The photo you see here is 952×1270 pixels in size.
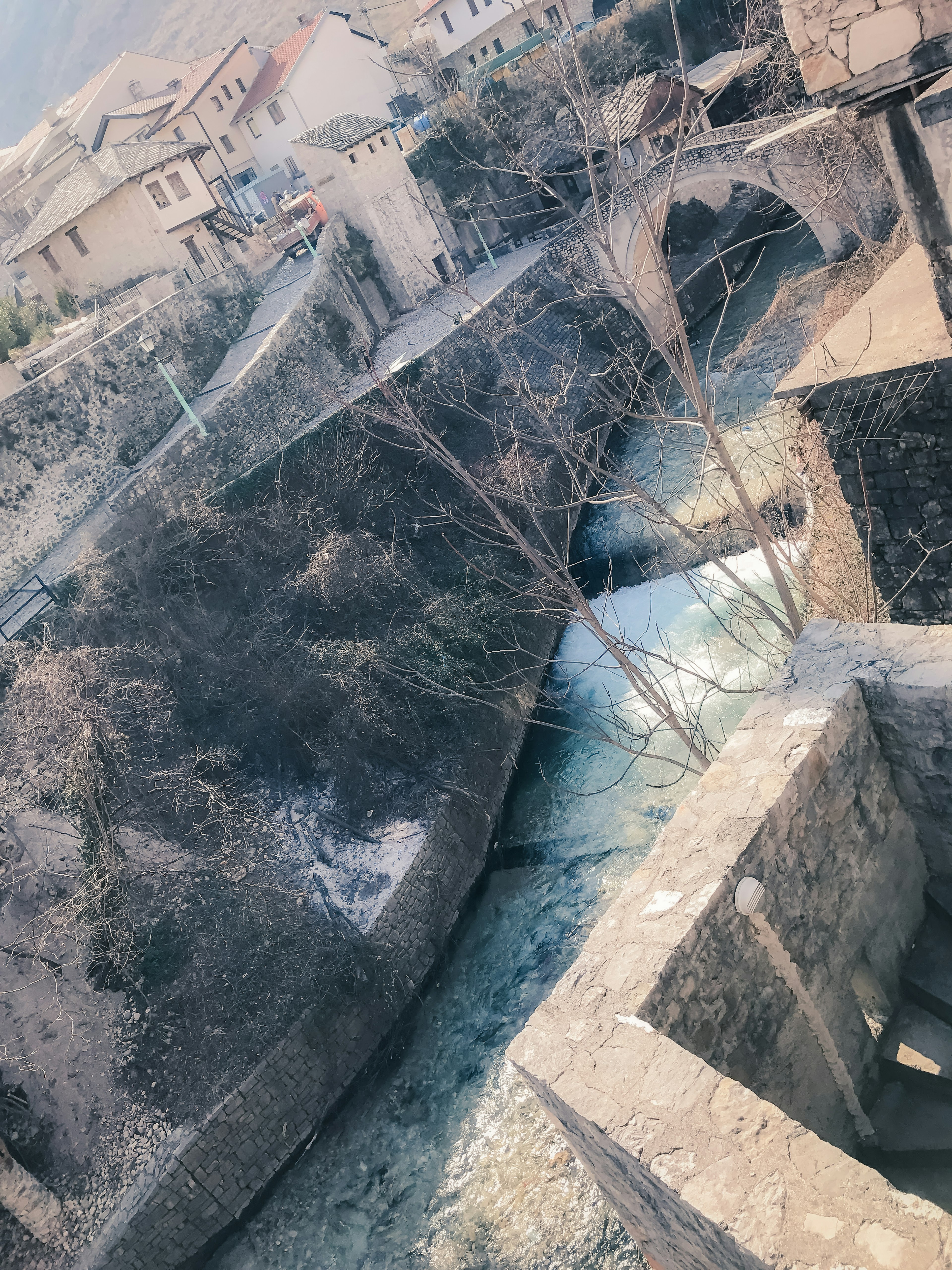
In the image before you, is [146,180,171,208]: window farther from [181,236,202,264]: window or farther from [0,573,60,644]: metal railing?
[0,573,60,644]: metal railing

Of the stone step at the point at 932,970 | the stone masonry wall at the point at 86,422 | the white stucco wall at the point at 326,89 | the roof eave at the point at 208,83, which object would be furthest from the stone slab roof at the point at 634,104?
the roof eave at the point at 208,83

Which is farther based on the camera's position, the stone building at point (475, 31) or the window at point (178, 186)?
the stone building at point (475, 31)

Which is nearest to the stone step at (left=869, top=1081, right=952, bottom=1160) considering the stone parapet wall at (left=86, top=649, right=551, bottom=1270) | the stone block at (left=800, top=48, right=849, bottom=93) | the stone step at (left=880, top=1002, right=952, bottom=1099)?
the stone step at (left=880, top=1002, right=952, bottom=1099)

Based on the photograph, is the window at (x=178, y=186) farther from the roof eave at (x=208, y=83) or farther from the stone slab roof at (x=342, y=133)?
the roof eave at (x=208, y=83)

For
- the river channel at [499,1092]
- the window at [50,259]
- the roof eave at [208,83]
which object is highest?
the roof eave at [208,83]

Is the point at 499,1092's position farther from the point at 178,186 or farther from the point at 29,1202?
the point at 178,186

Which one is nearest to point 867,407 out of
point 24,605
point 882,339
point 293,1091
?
point 882,339
